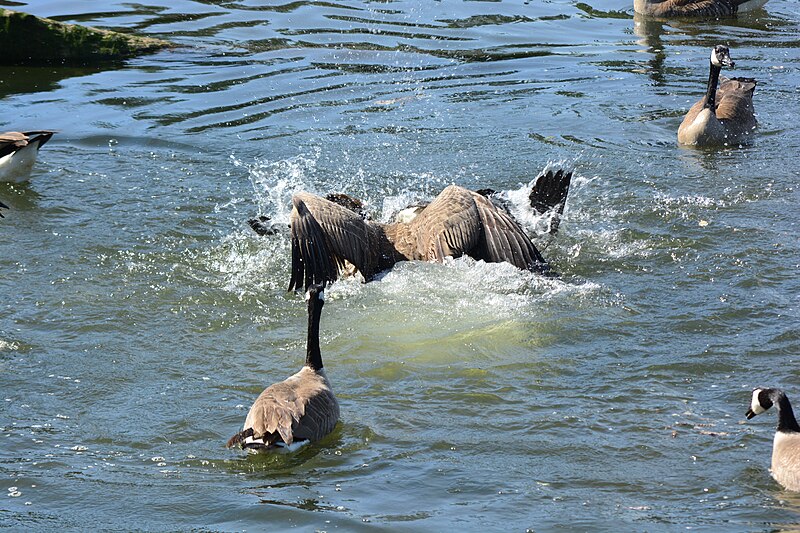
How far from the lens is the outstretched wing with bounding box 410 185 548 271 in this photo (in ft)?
27.9

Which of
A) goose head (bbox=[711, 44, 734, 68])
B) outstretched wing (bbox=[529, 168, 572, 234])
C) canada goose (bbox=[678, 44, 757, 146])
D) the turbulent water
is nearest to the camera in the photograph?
the turbulent water

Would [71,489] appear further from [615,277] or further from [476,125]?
[476,125]

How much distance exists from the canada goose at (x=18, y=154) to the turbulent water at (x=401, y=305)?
0.23m

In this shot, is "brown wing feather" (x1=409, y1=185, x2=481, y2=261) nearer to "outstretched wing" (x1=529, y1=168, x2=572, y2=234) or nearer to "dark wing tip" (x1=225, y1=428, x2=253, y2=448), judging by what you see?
"outstretched wing" (x1=529, y1=168, x2=572, y2=234)

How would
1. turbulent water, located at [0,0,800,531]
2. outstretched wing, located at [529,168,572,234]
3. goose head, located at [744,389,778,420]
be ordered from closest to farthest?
turbulent water, located at [0,0,800,531] < goose head, located at [744,389,778,420] < outstretched wing, located at [529,168,572,234]

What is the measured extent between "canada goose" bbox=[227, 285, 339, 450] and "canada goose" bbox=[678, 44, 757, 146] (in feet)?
23.3

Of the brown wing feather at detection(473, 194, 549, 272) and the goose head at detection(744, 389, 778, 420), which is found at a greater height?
the brown wing feather at detection(473, 194, 549, 272)

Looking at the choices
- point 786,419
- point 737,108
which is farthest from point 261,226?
point 737,108

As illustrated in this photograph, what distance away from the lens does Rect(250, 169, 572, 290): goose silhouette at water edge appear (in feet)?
26.8

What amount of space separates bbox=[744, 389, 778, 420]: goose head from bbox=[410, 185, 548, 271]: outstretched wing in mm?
2719

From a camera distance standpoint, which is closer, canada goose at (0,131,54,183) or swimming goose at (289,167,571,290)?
swimming goose at (289,167,571,290)

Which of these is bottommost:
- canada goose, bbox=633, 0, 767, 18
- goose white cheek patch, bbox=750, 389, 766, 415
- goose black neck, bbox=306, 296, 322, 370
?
goose white cheek patch, bbox=750, 389, 766, 415

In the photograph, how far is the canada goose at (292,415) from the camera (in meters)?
5.84

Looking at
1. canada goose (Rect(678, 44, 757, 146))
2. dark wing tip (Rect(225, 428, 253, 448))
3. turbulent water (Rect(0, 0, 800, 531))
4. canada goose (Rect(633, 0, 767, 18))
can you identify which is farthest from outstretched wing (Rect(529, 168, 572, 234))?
canada goose (Rect(633, 0, 767, 18))
